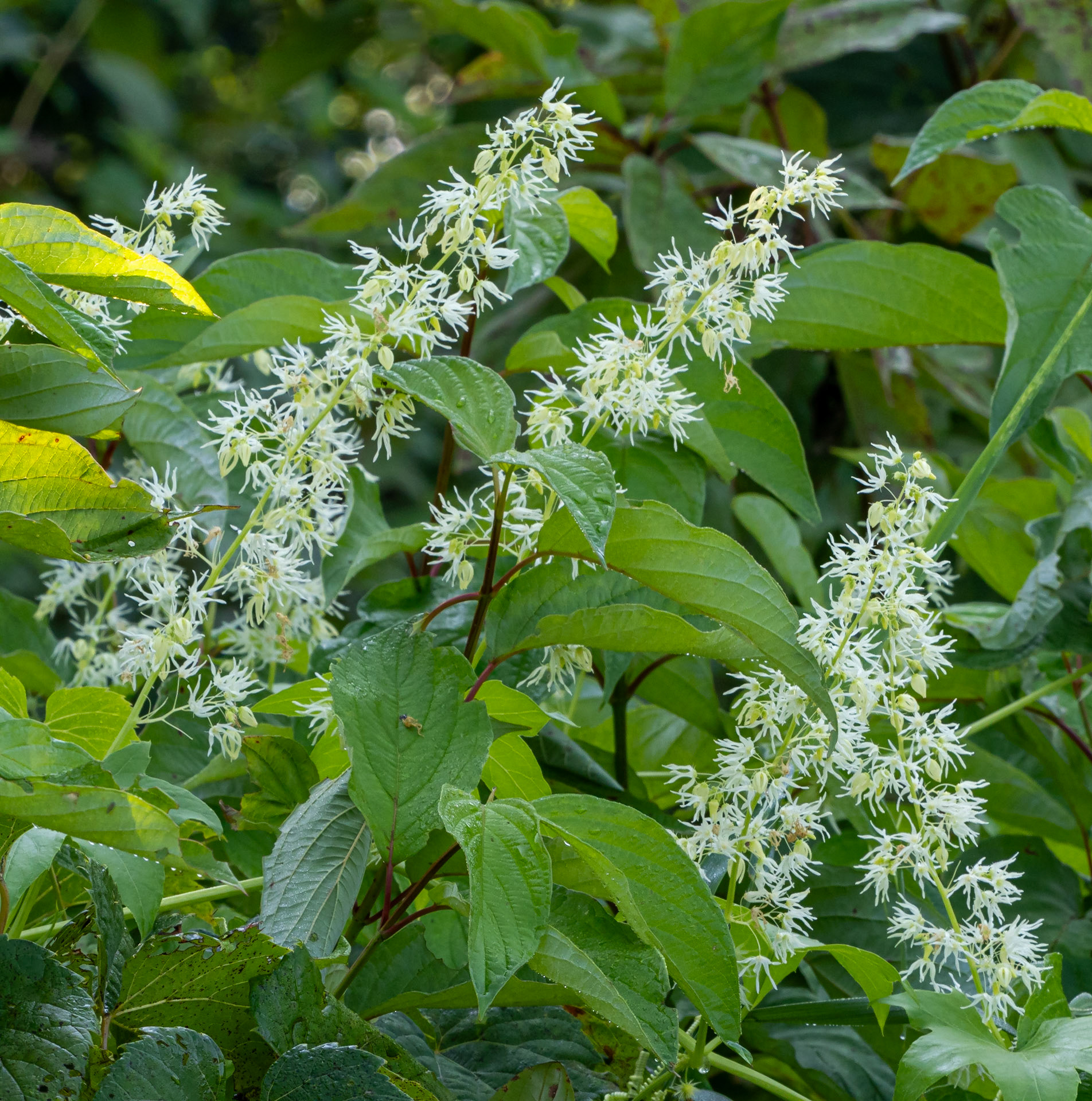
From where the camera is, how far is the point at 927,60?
97 centimetres

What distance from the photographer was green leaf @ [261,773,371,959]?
0.89 feet

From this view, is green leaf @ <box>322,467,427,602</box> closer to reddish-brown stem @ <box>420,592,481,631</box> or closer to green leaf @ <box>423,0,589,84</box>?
reddish-brown stem @ <box>420,592,481,631</box>

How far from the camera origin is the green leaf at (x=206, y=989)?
27cm

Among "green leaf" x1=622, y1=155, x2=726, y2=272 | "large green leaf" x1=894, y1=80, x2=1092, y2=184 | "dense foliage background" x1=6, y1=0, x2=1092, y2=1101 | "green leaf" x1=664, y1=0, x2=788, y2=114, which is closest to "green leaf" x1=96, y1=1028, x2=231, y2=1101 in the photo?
"dense foliage background" x1=6, y1=0, x2=1092, y2=1101

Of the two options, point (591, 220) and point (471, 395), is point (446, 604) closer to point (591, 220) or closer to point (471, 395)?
point (471, 395)

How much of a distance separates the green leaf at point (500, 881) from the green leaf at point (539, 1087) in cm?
6

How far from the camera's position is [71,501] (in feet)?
0.97

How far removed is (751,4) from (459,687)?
608 millimetres

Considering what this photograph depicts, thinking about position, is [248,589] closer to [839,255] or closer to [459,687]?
[459,687]

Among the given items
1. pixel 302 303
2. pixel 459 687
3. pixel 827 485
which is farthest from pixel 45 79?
pixel 459 687

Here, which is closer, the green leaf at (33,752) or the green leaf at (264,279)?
the green leaf at (33,752)

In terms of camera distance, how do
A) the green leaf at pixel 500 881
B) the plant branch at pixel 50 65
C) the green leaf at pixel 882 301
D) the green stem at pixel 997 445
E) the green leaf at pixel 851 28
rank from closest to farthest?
the green leaf at pixel 500 881 → the green stem at pixel 997 445 → the green leaf at pixel 882 301 → the green leaf at pixel 851 28 → the plant branch at pixel 50 65

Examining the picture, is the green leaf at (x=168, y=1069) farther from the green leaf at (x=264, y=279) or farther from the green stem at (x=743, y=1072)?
the green leaf at (x=264, y=279)

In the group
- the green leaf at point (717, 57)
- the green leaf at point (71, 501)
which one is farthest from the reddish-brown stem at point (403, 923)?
the green leaf at point (717, 57)
